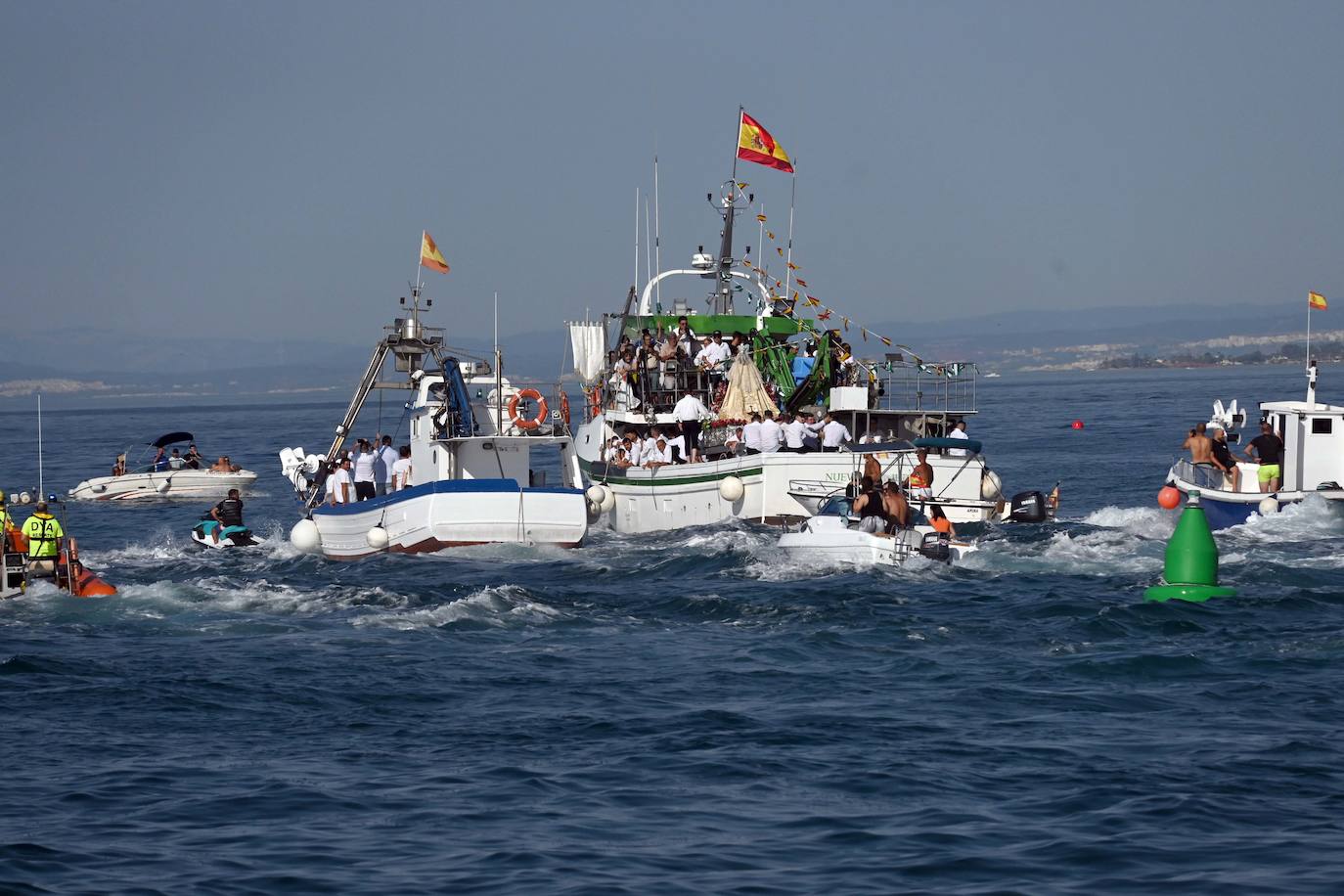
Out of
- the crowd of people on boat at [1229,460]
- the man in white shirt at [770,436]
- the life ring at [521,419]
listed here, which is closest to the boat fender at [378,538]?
the life ring at [521,419]

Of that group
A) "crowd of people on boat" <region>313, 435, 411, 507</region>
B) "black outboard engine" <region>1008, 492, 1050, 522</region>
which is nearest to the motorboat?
"crowd of people on boat" <region>313, 435, 411, 507</region>

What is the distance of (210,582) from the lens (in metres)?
24.7

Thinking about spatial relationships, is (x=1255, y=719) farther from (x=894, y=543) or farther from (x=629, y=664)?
(x=894, y=543)

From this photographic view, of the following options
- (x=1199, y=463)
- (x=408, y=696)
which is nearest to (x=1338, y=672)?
(x=408, y=696)

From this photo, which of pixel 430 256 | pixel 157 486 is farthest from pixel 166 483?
pixel 430 256

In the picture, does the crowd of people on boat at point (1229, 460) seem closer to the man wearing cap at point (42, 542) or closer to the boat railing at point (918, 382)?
the boat railing at point (918, 382)

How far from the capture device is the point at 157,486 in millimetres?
45312

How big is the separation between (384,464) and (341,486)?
0.94 meters

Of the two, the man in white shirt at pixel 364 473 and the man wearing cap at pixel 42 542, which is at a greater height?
the man in white shirt at pixel 364 473

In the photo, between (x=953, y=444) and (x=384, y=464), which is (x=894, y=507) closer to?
(x=953, y=444)

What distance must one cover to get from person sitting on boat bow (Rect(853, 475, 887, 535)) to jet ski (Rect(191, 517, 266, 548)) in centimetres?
1221

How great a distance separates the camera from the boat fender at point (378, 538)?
2762 centimetres

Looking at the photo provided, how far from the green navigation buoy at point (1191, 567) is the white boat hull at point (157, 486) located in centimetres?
2971

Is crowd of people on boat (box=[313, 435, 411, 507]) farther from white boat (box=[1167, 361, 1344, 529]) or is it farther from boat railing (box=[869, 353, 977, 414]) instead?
white boat (box=[1167, 361, 1344, 529])
